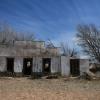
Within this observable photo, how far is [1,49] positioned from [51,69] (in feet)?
23.3

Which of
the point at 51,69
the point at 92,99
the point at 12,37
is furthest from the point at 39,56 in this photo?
the point at 12,37

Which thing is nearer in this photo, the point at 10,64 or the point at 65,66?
the point at 65,66

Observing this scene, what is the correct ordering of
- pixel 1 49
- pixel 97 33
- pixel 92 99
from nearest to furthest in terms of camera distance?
pixel 92 99 → pixel 1 49 → pixel 97 33

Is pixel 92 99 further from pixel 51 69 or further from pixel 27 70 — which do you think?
pixel 27 70

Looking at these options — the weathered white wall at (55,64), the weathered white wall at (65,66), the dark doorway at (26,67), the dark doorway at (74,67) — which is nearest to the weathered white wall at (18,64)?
the dark doorway at (26,67)

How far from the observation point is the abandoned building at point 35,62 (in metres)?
31.2

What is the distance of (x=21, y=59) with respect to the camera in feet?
103

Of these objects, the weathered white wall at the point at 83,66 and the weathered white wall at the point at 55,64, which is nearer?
the weathered white wall at the point at 55,64

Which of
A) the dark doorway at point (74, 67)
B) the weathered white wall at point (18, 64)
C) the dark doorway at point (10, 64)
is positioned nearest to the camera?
the weathered white wall at point (18, 64)

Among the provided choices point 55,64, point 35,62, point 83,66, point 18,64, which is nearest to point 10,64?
point 18,64

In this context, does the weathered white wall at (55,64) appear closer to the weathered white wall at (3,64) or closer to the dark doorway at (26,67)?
the dark doorway at (26,67)

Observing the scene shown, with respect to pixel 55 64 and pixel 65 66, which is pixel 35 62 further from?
pixel 65 66

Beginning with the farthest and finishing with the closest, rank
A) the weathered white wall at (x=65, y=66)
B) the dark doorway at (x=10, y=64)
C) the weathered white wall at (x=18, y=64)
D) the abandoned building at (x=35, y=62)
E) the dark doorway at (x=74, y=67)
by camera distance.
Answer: the dark doorway at (x=74, y=67) < the dark doorway at (x=10, y=64) < the weathered white wall at (x=65, y=66) < the abandoned building at (x=35, y=62) < the weathered white wall at (x=18, y=64)

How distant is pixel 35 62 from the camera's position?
103 feet
